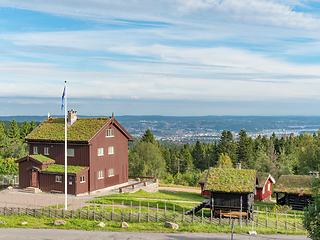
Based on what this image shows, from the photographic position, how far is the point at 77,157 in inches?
1651

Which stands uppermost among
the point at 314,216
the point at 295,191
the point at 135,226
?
the point at 314,216

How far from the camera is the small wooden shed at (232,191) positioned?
28398 mm

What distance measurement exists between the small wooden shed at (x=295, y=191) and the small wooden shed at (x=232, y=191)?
13.8 meters

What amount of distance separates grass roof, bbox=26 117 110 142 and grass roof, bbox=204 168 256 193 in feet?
59.4

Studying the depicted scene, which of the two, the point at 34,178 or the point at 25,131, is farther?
the point at 25,131

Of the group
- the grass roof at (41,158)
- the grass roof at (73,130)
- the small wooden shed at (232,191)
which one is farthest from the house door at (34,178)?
the small wooden shed at (232,191)

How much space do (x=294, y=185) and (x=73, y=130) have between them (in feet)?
99.5

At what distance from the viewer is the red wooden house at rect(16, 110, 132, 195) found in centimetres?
4075

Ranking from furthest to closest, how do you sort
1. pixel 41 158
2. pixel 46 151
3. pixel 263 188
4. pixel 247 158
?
1. pixel 247 158
2. pixel 263 188
3. pixel 46 151
4. pixel 41 158

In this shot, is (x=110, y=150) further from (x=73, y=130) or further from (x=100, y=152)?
(x=73, y=130)

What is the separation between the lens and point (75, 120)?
153ft

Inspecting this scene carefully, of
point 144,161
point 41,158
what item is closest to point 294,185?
point 41,158

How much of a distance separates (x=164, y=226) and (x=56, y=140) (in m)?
23.2

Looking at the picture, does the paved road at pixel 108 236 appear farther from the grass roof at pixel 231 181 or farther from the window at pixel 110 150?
the window at pixel 110 150
